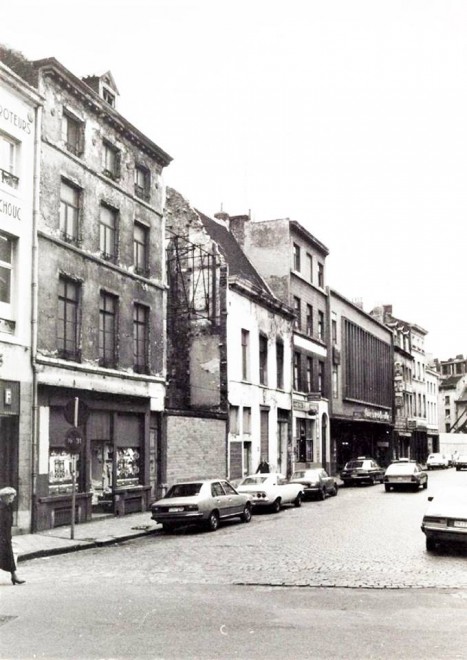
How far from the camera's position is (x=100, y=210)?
933 inches

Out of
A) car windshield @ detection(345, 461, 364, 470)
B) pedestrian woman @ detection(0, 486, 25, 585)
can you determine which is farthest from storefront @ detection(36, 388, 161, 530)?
car windshield @ detection(345, 461, 364, 470)

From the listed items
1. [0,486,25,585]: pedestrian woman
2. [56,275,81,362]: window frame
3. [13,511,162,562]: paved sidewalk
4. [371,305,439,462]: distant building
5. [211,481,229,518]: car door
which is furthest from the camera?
[371,305,439,462]: distant building

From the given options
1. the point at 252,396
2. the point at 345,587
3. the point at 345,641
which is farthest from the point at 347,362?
the point at 345,641

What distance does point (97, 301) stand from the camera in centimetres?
2302

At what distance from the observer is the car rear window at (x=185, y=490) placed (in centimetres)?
2017

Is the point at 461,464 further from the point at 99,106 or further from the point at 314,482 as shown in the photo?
the point at 99,106

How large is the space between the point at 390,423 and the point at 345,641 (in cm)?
5826

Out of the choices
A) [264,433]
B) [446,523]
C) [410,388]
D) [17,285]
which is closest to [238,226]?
[264,433]

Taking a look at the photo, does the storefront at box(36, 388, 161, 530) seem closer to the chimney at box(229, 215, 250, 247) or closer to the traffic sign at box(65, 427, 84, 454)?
the traffic sign at box(65, 427, 84, 454)

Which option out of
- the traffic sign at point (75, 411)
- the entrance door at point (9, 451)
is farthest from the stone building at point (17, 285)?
the traffic sign at point (75, 411)

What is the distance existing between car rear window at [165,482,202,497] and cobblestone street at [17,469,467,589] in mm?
969

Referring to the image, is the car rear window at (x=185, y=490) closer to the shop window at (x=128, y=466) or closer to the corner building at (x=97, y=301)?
the corner building at (x=97, y=301)

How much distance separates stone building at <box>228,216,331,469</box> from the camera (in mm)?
42844

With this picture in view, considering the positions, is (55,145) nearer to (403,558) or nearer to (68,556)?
(68,556)
